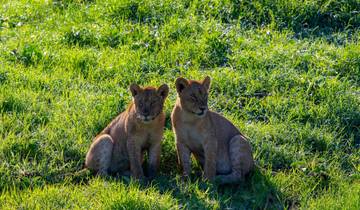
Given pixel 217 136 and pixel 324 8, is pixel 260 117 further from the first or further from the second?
pixel 324 8

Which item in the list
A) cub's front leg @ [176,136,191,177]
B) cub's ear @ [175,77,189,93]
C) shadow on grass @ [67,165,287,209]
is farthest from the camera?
cub's front leg @ [176,136,191,177]

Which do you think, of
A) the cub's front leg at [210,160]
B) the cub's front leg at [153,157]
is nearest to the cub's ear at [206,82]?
the cub's front leg at [210,160]

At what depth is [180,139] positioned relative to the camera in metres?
8.88

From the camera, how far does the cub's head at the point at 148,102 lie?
8.64m

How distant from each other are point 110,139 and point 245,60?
9.56 feet

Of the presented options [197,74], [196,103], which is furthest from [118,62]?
[196,103]

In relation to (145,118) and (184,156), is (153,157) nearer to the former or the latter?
(184,156)

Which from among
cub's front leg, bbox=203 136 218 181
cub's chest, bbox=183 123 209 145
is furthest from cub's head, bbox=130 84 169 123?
cub's front leg, bbox=203 136 218 181

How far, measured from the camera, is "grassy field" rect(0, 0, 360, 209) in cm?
852

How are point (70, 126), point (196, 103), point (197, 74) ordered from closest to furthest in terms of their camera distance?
1. point (196, 103)
2. point (70, 126)
3. point (197, 74)

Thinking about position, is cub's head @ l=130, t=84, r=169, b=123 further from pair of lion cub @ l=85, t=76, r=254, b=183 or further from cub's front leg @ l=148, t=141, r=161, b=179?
cub's front leg @ l=148, t=141, r=161, b=179

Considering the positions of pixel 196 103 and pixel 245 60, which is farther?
pixel 245 60

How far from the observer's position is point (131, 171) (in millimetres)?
8953

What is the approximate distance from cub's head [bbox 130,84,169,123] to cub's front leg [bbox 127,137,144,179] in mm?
372
